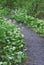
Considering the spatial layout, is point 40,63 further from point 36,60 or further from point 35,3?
point 35,3

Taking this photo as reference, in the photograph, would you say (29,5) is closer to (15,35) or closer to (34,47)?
(15,35)

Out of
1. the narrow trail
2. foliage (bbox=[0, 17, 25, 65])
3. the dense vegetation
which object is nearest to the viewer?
foliage (bbox=[0, 17, 25, 65])

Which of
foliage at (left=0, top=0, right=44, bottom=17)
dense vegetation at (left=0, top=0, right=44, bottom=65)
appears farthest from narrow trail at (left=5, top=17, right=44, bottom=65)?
foliage at (left=0, top=0, right=44, bottom=17)

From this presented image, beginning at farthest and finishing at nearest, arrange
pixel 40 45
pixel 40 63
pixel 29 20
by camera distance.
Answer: pixel 29 20 → pixel 40 45 → pixel 40 63

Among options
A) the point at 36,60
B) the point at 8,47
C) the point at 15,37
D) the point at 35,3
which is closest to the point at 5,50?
the point at 8,47

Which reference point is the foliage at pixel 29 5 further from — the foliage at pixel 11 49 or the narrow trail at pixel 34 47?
the foliage at pixel 11 49

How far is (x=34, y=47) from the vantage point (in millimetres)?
10188

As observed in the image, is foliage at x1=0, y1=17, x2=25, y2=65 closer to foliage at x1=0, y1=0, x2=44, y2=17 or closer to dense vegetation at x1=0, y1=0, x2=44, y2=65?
dense vegetation at x1=0, y1=0, x2=44, y2=65

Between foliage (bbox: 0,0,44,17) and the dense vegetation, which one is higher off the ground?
the dense vegetation

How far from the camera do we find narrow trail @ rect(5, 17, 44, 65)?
854 centimetres

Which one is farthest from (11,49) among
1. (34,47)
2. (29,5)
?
(29,5)

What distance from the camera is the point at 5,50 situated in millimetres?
8906

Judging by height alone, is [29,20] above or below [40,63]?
below

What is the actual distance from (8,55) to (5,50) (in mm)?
479
